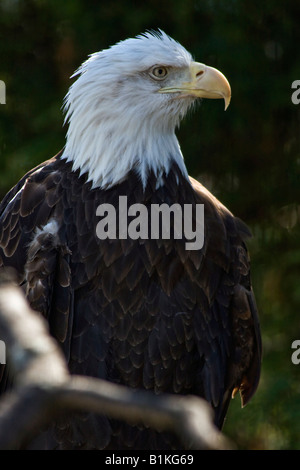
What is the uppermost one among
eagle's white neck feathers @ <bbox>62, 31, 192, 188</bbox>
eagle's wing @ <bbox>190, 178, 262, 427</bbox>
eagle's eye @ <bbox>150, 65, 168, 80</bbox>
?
eagle's eye @ <bbox>150, 65, 168, 80</bbox>

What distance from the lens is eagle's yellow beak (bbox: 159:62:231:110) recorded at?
2.87 meters

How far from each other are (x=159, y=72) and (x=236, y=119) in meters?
1.80

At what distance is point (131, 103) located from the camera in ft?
9.41

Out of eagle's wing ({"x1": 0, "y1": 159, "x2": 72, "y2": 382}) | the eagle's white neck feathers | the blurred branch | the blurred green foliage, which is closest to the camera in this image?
the blurred branch

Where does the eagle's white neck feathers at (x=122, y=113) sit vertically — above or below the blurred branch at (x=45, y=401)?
above

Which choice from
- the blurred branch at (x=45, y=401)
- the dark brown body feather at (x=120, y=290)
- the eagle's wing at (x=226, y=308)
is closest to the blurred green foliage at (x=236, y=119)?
the eagle's wing at (x=226, y=308)

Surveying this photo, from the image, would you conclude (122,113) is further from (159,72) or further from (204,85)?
(204,85)

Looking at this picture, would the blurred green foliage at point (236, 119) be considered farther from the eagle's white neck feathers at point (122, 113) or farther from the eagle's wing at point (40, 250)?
the eagle's wing at point (40, 250)

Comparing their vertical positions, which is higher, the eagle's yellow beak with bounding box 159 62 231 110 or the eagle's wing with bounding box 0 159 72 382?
the eagle's yellow beak with bounding box 159 62 231 110

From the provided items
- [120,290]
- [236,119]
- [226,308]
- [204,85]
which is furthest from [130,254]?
[236,119]

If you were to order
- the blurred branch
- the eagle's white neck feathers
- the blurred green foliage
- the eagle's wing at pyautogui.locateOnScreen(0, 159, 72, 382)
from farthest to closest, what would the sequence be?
1. the blurred green foliage
2. the eagle's white neck feathers
3. the eagle's wing at pyautogui.locateOnScreen(0, 159, 72, 382)
4. the blurred branch

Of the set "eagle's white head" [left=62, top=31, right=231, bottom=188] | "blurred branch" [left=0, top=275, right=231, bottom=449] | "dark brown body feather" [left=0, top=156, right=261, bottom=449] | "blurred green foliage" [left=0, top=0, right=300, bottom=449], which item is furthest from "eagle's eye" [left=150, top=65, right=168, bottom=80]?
"blurred branch" [left=0, top=275, right=231, bottom=449]

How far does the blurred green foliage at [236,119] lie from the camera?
4.60 m

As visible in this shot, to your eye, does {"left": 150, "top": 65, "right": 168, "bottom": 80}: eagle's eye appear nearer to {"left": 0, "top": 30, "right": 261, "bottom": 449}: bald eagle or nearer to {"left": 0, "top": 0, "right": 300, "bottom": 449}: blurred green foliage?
{"left": 0, "top": 30, "right": 261, "bottom": 449}: bald eagle
